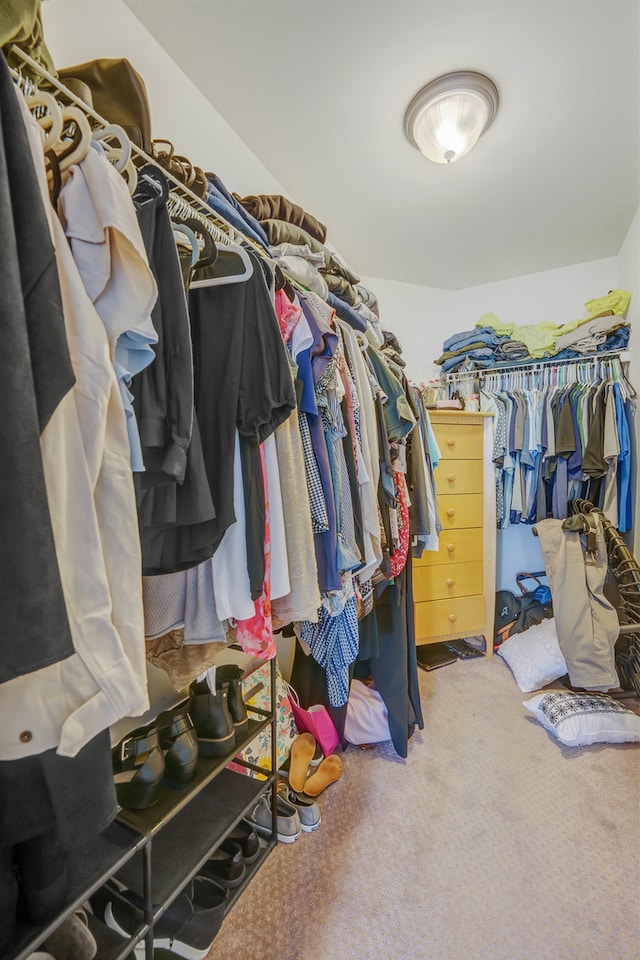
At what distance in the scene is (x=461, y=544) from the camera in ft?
7.98

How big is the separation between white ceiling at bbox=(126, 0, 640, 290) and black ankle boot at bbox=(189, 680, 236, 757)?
5.97 ft

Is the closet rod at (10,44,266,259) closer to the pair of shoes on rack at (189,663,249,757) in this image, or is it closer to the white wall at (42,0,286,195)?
the white wall at (42,0,286,195)

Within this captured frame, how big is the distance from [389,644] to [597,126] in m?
2.31

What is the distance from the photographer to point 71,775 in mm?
425

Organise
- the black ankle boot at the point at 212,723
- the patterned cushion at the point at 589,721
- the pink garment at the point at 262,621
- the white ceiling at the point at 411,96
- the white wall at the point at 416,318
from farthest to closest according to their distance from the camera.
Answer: the white wall at the point at 416,318 → the patterned cushion at the point at 589,721 → the white ceiling at the point at 411,96 → the black ankle boot at the point at 212,723 → the pink garment at the point at 262,621

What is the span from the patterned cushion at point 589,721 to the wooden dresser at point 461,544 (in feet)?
2.19

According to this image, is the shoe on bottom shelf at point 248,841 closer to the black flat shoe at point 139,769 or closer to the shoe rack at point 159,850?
the shoe rack at point 159,850

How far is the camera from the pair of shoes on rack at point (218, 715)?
39.7 inches

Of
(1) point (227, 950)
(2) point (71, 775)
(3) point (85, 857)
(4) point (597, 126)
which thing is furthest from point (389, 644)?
(4) point (597, 126)

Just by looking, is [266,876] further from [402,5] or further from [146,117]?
[402,5]

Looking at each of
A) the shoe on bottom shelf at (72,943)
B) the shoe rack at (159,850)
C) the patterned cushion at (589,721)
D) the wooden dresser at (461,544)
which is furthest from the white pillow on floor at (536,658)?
the shoe on bottom shelf at (72,943)

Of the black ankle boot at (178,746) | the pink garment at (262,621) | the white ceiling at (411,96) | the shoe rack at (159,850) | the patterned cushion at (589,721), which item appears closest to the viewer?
the shoe rack at (159,850)

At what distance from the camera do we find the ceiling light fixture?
4.69 ft

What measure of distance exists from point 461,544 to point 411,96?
212 centimetres
